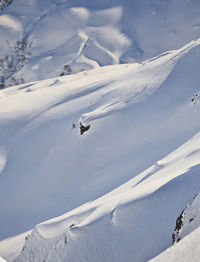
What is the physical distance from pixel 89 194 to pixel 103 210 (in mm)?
3675

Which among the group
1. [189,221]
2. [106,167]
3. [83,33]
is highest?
[83,33]

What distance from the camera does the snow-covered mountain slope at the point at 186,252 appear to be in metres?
2.62

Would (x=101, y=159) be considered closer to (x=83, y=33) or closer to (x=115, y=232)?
(x=115, y=232)

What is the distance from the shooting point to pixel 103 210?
704cm

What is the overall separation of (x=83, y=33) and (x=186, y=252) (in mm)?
44777

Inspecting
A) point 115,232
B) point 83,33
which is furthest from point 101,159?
point 83,33

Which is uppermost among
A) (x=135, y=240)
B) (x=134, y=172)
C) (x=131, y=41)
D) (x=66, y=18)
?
(x=66, y=18)

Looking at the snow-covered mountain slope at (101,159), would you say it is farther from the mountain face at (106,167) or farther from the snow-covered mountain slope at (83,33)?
the snow-covered mountain slope at (83,33)

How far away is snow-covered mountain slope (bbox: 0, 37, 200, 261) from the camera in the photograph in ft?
20.8

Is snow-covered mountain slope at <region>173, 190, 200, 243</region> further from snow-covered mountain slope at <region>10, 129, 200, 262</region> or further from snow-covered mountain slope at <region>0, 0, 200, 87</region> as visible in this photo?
snow-covered mountain slope at <region>0, 0, 200, 87</region>

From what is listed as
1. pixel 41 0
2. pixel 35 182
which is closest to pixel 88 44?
pixel 41 0

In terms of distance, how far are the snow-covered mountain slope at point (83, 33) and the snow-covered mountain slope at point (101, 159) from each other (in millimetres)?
24892

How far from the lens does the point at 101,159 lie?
11.8m

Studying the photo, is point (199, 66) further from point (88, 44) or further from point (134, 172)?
point (88, 44)
